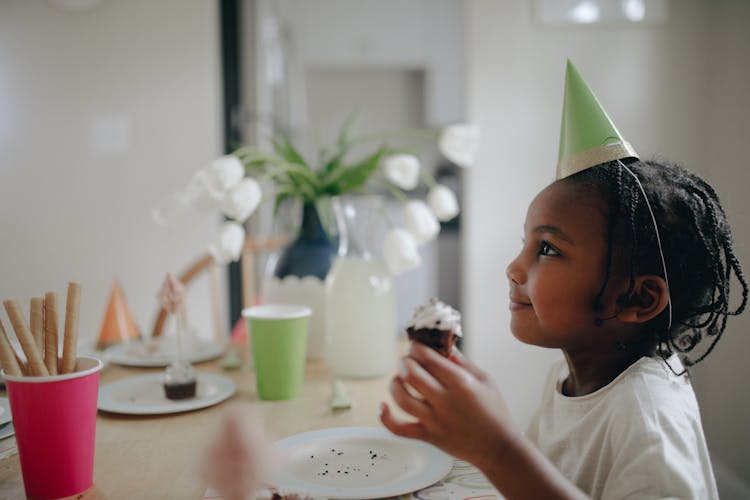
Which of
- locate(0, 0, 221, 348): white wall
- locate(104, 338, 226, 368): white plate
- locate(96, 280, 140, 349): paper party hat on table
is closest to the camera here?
locate(104, 338, 226, 368): white plate

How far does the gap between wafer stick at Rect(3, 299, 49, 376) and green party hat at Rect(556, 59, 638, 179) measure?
0.59 meters

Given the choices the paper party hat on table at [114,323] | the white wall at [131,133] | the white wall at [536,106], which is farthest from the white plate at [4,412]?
the white wall at [536,106]

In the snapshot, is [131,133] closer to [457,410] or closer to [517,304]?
[517,304]

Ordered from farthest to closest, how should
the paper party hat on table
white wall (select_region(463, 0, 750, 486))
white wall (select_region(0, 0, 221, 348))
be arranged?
white wall (select_region(463, 0, 750, 486)) → white wall (select_region(0, 0, 221, 348)) → the paper party hat on table

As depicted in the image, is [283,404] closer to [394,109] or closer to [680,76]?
[680,76]

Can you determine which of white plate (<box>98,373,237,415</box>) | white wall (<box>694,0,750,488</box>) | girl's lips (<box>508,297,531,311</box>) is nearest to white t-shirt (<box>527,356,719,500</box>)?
girl's lips (<box>508,297,531,311</box>)

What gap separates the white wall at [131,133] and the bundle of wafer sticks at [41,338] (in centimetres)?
148

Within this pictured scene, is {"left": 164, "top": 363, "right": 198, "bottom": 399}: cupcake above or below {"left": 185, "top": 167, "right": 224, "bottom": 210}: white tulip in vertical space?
below

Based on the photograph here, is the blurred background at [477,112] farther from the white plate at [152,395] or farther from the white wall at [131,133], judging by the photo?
the white plate at [152,395]

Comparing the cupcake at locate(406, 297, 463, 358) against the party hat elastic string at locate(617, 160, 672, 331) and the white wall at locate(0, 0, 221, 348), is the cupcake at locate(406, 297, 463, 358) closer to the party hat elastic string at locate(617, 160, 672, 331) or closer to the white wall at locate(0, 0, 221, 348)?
the party hat elastic string at locate(617, 160, 672, 331)

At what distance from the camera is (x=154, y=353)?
43.8 inches

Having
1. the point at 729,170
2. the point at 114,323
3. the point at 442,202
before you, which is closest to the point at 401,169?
the point at 442,202

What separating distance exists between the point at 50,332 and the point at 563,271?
53 cm

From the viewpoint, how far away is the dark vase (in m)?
1.12
